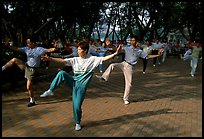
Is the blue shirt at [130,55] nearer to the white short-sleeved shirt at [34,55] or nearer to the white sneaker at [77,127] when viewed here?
the white short-sleeved shirt at [34,55]

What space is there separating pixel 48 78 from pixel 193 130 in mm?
7872

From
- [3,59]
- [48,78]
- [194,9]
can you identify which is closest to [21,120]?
[3,59]

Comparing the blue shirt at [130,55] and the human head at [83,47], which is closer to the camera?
the human head at [83,47]

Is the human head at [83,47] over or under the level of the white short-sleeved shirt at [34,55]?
over

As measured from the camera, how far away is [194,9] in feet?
88.1

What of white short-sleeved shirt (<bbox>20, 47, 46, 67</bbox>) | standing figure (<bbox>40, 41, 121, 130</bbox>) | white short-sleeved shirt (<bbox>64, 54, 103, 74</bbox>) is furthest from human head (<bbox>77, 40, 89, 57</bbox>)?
white short-sleeved shirt (<bbox>20, 47, 46, 67</bbox>)

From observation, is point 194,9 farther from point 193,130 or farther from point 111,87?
point 193,130

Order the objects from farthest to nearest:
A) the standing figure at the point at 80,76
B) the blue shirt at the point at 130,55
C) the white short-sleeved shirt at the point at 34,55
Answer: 1. the blue shirt at the point at 130,55
2. the white short-sleeved shirt at the point at 34,55
3. the standing figure at the point at 80,76

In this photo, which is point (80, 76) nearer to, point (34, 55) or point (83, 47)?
point (83, 47)

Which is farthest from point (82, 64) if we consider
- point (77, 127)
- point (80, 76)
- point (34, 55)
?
point (34, 55)

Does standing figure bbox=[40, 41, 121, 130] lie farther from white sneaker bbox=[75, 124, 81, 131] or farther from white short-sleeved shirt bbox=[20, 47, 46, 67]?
white short-sleeved shirt bbox=[20, 47, 46, 67]

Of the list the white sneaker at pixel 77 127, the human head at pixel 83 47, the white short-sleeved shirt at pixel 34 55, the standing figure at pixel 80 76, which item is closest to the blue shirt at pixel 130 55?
the white short-sleeved shirt at pixel 34 55

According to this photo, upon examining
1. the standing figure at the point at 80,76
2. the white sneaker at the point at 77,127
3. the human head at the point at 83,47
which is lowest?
the white sneaker at the point at 77,127

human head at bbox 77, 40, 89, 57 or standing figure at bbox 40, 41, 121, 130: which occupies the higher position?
human head at bbox 77, 40, 89, 57
